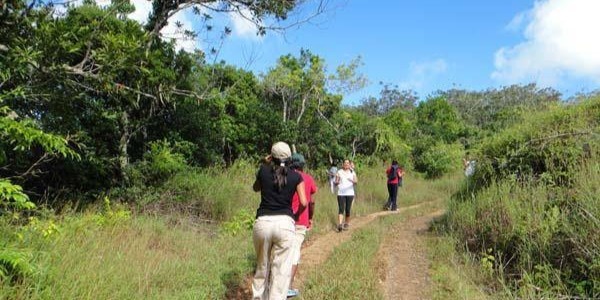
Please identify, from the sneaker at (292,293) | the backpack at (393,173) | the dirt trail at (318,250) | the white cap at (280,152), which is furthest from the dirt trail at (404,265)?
the backpack at (393,173)

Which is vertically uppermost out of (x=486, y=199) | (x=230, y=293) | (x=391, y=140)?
(x=391, y=140)

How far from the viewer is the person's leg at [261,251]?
16.9 feet

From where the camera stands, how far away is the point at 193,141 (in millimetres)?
14031

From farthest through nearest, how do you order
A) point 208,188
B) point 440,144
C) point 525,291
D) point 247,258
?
point 440,144
point 208,188
point 247,258
point 525,291

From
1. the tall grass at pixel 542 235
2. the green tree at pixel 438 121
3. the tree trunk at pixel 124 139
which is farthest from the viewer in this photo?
the green tree at pixel 438 121

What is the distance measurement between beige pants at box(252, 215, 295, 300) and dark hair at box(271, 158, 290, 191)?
0.36 metres

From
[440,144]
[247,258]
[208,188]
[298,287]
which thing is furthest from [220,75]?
[440,144]

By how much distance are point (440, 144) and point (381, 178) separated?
10.0 m

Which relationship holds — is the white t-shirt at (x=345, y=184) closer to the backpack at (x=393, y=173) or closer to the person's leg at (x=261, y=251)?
the backpack at (x=393, y=173)

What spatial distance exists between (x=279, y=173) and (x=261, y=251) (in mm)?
893

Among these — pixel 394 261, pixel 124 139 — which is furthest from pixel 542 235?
pixel 124 139

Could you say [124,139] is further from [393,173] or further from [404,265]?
[393,173]

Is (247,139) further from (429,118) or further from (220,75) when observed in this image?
(429,118)

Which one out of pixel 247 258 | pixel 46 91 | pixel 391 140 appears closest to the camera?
pixel 247 258
